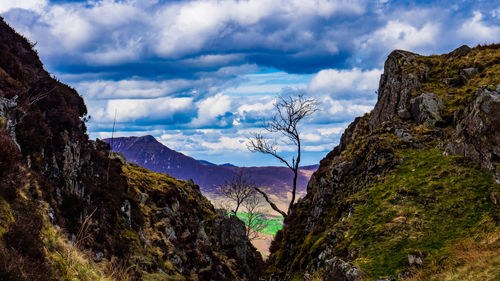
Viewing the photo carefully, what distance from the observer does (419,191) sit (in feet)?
42.1

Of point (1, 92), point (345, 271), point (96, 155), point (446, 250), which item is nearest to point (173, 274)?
point (96, 155)

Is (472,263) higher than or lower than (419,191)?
lower

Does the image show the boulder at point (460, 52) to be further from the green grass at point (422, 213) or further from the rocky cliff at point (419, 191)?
the green grass at point (422, 213)

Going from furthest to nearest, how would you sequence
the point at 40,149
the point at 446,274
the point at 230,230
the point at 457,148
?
1. the point at 230,230
2. the point at 40,149
3. the point at 457,148
4. the point at 446,274

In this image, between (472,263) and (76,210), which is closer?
(472,263)

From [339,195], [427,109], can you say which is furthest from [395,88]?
[339,195]

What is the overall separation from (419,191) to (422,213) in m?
1.42

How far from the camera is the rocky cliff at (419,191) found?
9680 mm

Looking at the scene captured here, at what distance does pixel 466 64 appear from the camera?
20.9 metres

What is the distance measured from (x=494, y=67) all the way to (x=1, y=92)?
25551 millimetres

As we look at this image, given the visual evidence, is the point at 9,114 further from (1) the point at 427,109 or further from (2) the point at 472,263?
(1) the point at 427,109

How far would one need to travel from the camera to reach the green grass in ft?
32.8

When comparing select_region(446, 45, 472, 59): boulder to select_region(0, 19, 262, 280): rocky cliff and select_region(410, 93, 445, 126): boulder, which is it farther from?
select_region(0, 19, 262, 280): rocky cliff

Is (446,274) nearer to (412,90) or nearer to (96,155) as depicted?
(412,90)
